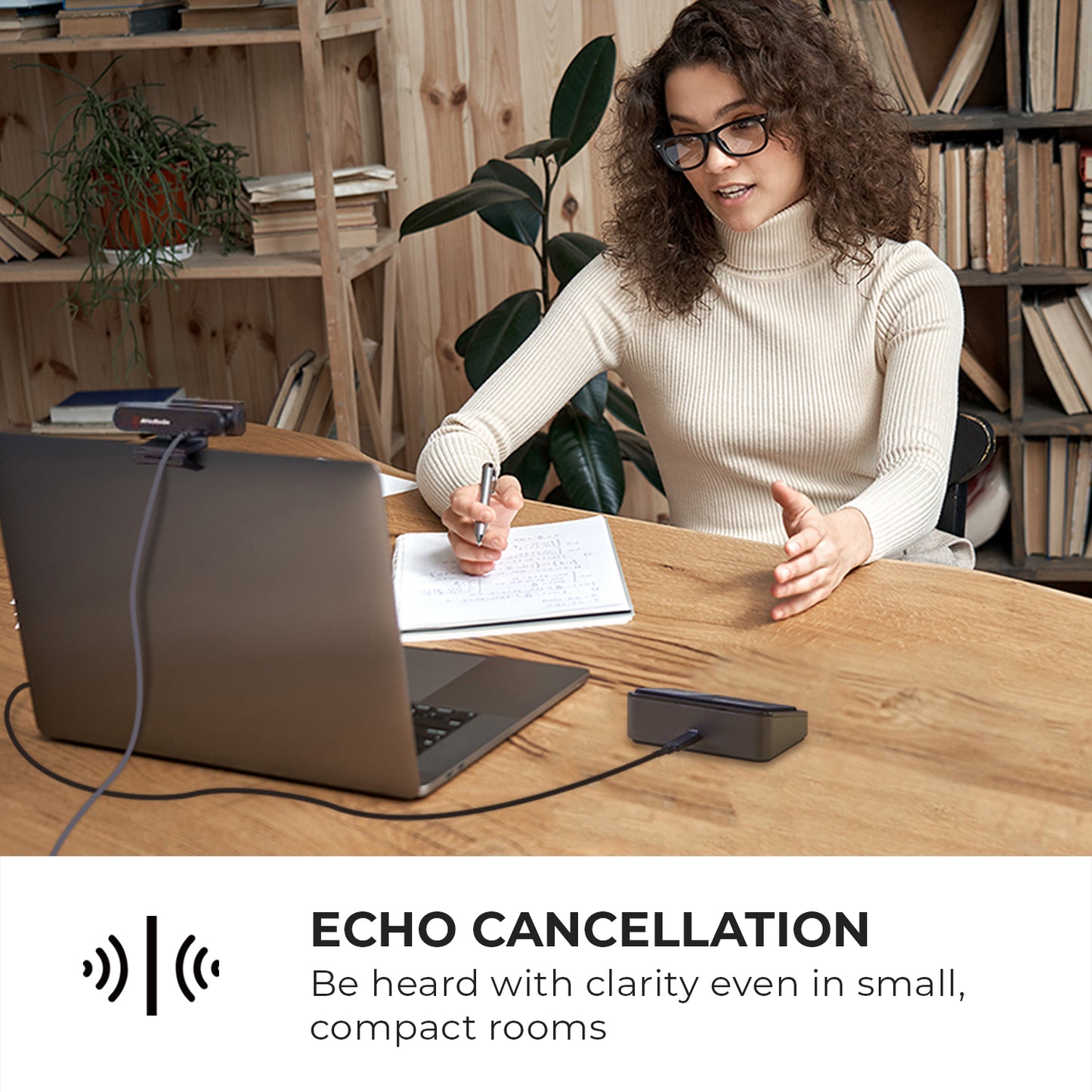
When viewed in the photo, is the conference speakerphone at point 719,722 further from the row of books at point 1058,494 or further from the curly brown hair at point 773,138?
the row of books at point 1058,494

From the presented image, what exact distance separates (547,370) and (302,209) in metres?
1.12

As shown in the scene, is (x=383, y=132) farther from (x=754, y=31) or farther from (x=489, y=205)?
(x=754, y=31)

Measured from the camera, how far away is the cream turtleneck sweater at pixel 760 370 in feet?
5.37

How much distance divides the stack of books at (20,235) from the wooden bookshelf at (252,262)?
0.03 metres

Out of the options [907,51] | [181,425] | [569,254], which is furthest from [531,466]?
[181,425]

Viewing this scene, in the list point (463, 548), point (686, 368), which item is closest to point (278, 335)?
point (686, 368)

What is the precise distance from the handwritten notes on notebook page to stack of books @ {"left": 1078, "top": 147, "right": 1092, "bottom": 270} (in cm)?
154

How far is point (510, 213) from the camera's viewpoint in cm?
256

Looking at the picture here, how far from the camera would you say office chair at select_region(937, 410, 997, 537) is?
1.78 meters

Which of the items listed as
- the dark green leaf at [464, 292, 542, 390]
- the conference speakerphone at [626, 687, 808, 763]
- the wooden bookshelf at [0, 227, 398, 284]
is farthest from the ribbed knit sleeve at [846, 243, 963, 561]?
the wooden bookshelf at [0, 227, 398, 284]

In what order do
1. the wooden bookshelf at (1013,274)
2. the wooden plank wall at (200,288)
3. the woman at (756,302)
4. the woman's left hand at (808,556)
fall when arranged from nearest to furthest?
the woman's left hand at (808,556)
the woman at (756,302)
the wooden bookshelf at (1013,274)
the wooden plank wall at (200,288)
